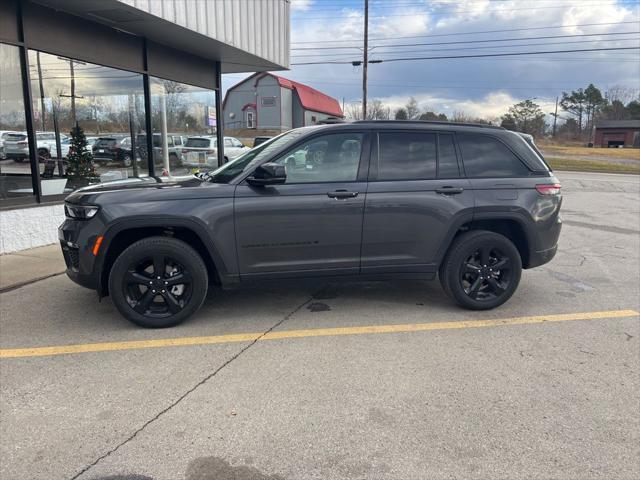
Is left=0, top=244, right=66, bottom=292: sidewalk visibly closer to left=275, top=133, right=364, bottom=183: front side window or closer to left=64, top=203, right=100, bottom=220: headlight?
left=64, top=203, right=100, bottom=220: headlight

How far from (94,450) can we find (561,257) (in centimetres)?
691

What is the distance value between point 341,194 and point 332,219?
0.24m

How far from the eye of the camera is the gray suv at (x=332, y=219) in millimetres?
4215

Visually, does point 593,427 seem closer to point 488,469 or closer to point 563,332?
point 488,469

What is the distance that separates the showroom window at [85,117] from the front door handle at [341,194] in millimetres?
5771

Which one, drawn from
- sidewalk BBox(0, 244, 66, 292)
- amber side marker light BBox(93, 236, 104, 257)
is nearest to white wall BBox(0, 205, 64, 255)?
sidewalk BBox(0, 244, 66, 292)

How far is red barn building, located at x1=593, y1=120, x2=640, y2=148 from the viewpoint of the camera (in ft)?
243

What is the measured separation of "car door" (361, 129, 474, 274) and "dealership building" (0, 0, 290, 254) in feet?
16.6

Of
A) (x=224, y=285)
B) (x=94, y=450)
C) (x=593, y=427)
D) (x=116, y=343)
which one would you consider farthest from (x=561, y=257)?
(x=94, y=450)

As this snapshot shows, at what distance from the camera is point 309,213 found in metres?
4.39

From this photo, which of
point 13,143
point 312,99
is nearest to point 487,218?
point 13,143

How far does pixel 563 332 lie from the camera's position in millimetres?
4449

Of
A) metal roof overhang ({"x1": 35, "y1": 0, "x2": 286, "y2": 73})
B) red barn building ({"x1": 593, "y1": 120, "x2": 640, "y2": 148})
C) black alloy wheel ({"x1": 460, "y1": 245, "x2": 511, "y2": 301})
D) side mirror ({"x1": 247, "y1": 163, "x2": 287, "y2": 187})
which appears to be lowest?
black alloy wheel ({"x1": 460, "y1": 245, "x2": 511, "y2": 301})

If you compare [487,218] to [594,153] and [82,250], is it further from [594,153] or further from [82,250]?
[594,153]
